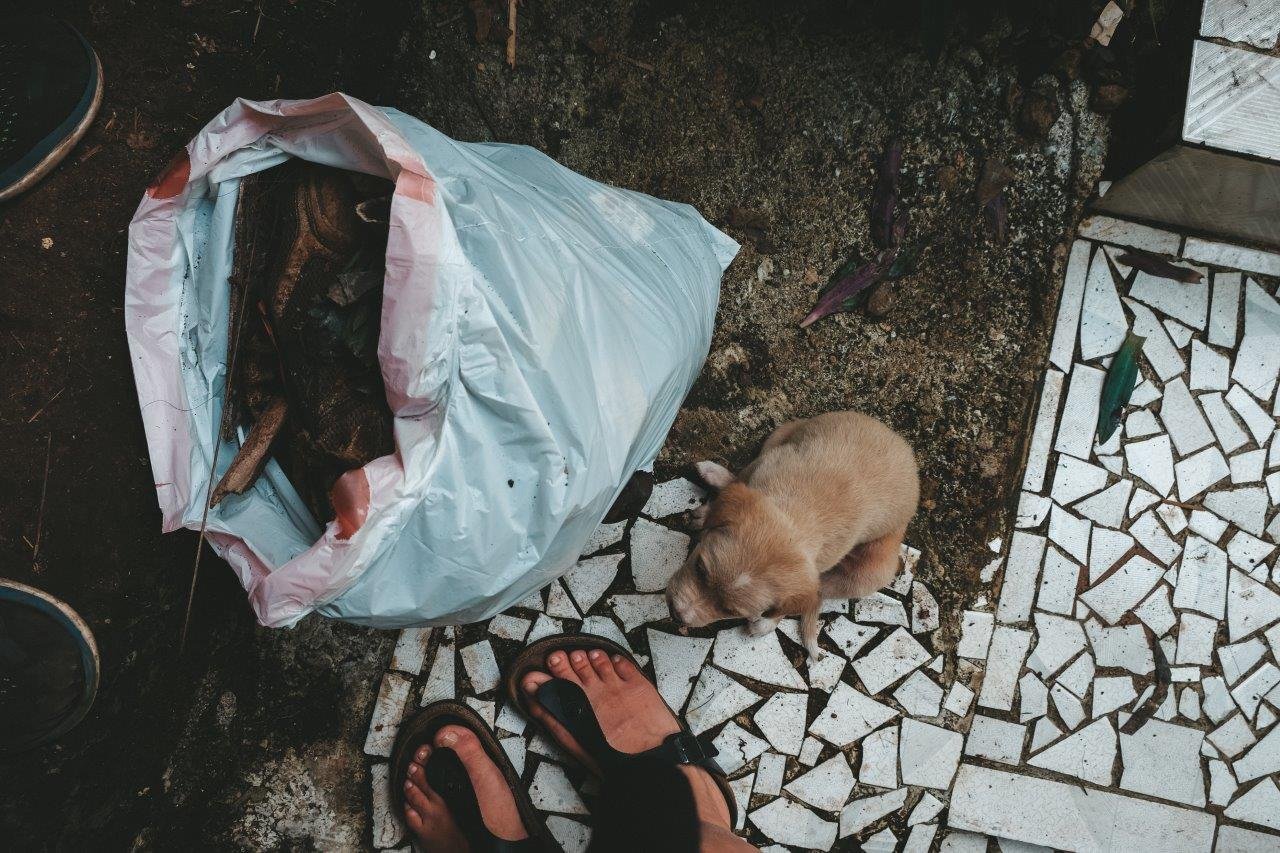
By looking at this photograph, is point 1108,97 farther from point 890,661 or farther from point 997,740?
point 997,740

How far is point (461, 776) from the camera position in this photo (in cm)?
224

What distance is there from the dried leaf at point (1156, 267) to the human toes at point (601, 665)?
→ 7.29ft

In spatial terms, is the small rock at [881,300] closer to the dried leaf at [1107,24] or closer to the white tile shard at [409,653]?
the dried leaf at [1107,24]

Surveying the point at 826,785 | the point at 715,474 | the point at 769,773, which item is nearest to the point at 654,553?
the point at 715,474

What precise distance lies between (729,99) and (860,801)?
2387 mm

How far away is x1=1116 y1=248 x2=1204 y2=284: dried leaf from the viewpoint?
2.50m

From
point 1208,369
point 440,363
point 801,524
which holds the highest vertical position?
point 440,363

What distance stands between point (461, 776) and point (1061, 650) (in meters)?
2.02

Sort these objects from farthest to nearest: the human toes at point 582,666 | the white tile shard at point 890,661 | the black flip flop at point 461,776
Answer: the white tile shard at point 890,661 < the human toes at point 582,666 < the black flip flop at point 461,776

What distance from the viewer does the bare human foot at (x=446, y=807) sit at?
225 centimetres

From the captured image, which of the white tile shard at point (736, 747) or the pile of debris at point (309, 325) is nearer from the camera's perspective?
the pile of debris at point (309, 325)

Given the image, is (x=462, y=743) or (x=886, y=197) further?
(x=886, y=197)

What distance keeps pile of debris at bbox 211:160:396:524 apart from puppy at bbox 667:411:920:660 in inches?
34.6

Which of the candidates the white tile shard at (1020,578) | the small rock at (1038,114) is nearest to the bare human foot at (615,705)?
the white tile shard at (1020,578)
